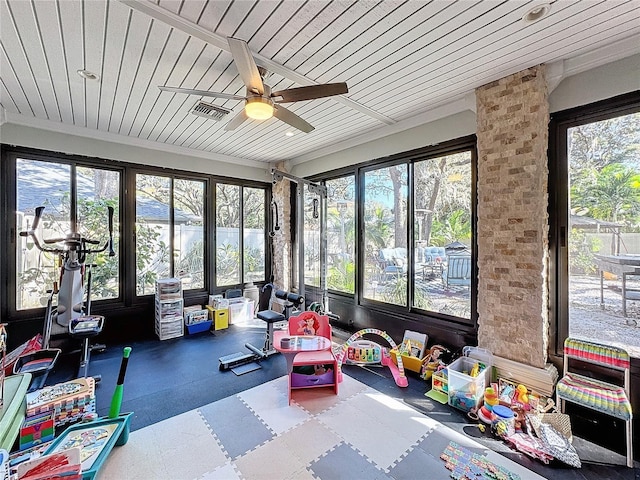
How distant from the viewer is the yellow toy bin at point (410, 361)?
320cm

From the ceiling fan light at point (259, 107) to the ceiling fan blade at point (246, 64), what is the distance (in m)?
0.06

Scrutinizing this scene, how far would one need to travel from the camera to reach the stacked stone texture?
8.21 ft

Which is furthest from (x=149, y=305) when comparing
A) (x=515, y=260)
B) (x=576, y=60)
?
(x=576, y=60)

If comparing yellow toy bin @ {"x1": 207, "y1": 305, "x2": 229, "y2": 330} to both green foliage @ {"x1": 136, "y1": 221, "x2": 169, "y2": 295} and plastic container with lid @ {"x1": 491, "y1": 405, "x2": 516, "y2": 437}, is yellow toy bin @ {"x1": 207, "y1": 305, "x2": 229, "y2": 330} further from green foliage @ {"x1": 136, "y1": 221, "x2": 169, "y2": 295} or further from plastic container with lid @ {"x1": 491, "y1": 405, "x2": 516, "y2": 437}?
plastic container with lid @ {"x1": 491, "y1": 405, "x2": 516, "y2": 437}

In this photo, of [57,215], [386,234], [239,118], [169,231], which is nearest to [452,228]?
[386,234]

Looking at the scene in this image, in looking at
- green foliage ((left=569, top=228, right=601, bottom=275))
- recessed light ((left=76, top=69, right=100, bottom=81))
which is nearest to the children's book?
green foliage ((left=569, top=228, right=601, bottom=275))

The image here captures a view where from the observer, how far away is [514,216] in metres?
2.63

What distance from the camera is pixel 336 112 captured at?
134 inches

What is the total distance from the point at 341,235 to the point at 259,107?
2.88 metres

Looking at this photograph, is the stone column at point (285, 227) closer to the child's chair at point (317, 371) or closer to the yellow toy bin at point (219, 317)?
the yellow toy bin at point (219, 317)

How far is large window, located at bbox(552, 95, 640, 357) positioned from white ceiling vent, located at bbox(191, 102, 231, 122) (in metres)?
3.44

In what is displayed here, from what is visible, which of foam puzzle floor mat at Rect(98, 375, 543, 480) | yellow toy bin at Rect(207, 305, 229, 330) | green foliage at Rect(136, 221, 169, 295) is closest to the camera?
foam puzzle floor mat at Rect(98, 375, 543, 480)

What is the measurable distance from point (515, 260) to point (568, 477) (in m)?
1.59

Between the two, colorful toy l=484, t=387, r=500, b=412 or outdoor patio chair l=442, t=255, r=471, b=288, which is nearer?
colorful toy l=484, t=387, r=500, b=412
